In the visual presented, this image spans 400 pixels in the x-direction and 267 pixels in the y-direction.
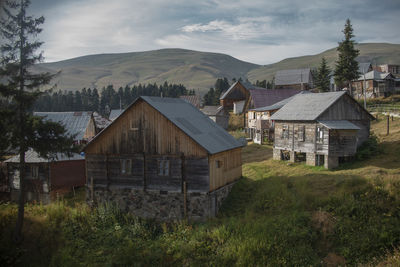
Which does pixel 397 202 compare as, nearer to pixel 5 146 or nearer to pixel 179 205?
pixel 179 205

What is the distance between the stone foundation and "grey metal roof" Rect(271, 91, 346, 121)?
9984mm

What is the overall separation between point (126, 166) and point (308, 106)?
17.6 m

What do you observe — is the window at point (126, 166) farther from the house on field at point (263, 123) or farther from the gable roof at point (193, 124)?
the house on field at point (263, 123)

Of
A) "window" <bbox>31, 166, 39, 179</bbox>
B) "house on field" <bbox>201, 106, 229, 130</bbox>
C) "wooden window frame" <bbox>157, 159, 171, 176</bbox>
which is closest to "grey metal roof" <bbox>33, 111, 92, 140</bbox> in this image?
"window" <bbox>31, 166, 39, 179</bbox>

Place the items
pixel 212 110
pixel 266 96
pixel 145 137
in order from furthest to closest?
pixel 212 110 → pixel 266 96 → pixel 145 137

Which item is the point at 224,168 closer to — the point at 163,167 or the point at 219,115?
the point at 163,167

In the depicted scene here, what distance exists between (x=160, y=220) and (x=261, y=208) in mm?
6870

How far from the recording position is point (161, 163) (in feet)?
69.5

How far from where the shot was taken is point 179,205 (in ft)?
67.1

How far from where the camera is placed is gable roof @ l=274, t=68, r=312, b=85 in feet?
233

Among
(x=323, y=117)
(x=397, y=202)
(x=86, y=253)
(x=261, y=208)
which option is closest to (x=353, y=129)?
(x=323, y=117)

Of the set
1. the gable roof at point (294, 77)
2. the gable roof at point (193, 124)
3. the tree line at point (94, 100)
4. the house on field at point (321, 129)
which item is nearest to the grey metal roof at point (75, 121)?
the gable roof at point (193, 124)

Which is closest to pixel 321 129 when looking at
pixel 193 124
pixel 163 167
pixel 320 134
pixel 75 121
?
pixel 320 134

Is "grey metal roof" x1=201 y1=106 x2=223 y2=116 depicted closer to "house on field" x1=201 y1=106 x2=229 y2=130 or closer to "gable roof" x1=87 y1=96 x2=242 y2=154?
"house on field" x1=201 y1=106 x2=229 y2=130
